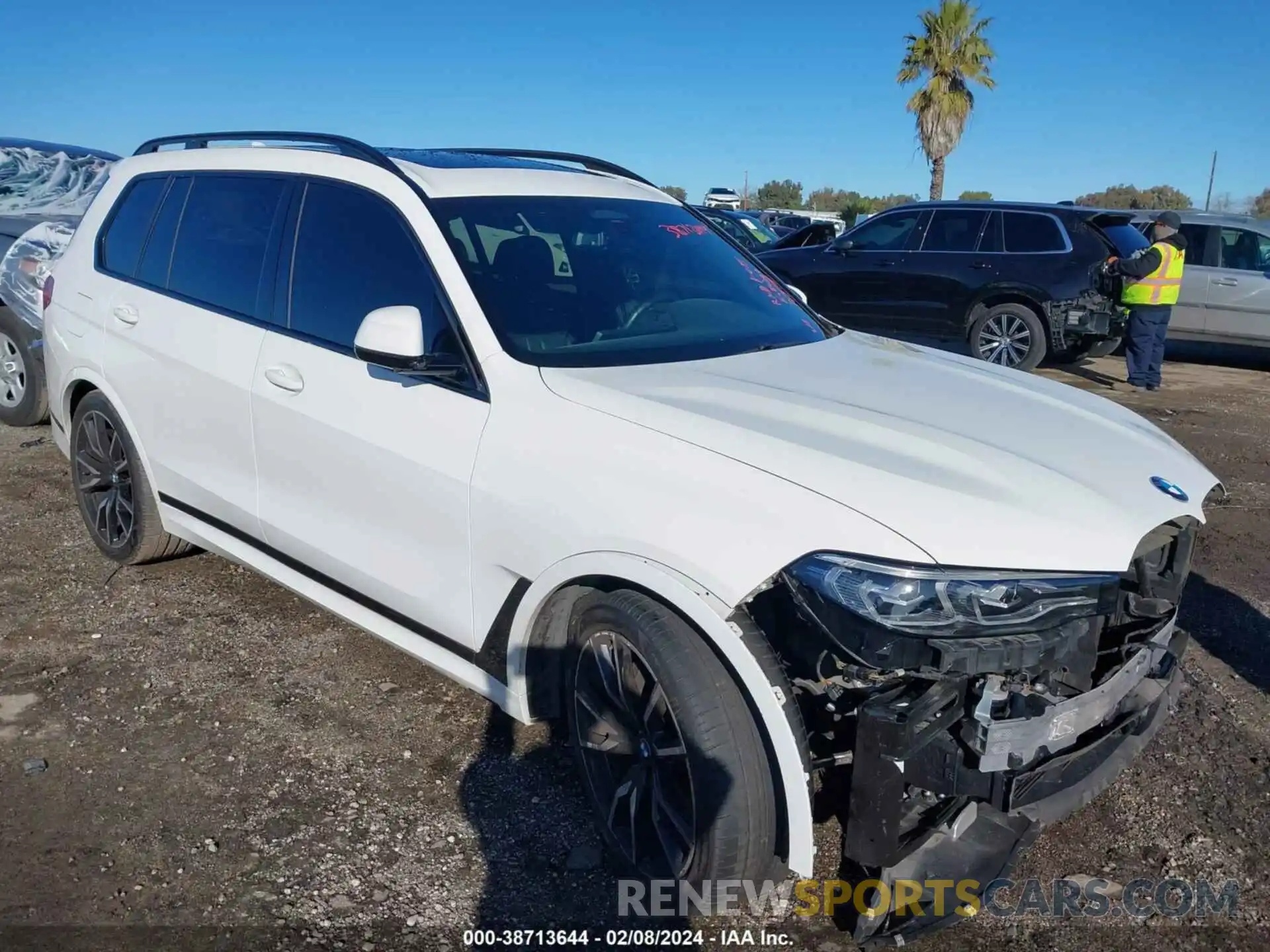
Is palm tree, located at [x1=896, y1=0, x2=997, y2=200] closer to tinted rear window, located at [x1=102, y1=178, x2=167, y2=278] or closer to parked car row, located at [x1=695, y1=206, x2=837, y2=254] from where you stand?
parked car row, located at [x1=695, y1=206, x2=837, y2=254]

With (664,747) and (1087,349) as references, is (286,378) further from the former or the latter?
(1087,349)

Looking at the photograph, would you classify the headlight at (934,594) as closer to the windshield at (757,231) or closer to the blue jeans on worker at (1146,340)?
the blue jeans on worker at (1146,340)

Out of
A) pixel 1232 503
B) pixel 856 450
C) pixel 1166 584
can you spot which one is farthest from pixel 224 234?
pixel 1232 503

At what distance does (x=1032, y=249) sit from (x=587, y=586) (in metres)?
9.23

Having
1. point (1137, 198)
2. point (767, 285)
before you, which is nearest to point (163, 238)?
point (767, 285)

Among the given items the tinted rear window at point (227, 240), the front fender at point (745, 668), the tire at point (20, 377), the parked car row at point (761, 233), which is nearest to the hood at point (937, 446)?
the front fender at point (745, 668)

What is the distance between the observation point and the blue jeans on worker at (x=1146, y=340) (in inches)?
395

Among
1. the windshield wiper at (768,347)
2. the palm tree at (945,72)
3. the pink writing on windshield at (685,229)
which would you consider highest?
the palm tree at (945,72)

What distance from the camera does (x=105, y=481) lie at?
15.8 ft

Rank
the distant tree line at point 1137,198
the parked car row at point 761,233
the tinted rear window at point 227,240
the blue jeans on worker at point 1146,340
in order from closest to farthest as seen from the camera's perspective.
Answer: the tinted rear window at point 227,240 → the blue jeans on worker at point 1146,340 → the parked car row at point 761,233 → the distant tree line at point 1137,198

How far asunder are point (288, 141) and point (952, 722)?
3218mm

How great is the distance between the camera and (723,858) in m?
2.48

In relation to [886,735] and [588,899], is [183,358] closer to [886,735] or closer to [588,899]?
[588,899]

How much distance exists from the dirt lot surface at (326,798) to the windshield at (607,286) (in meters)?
1.37
